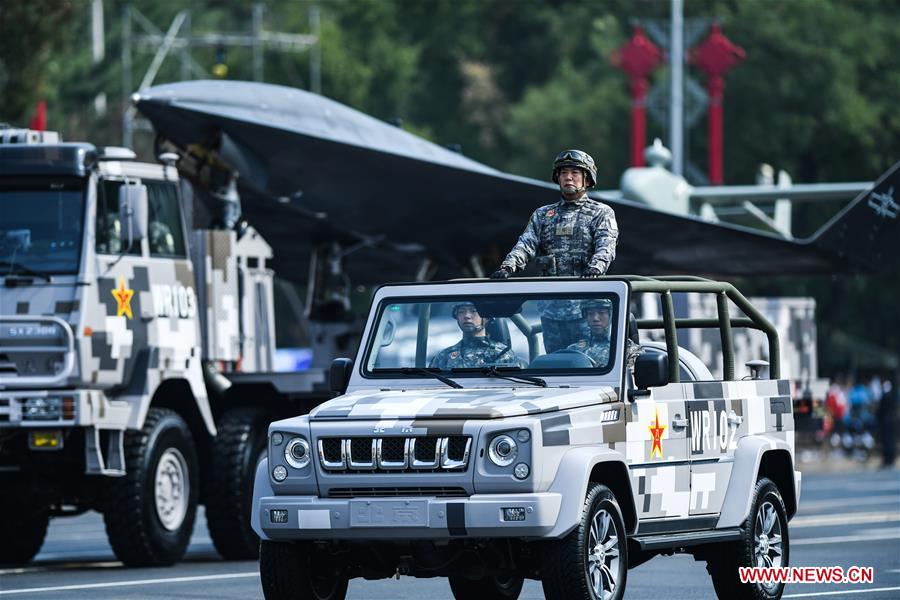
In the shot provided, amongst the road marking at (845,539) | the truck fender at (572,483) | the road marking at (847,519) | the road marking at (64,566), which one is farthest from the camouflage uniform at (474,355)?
the road marking at (847,519)

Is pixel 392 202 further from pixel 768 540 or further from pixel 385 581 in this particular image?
pixel 768 540

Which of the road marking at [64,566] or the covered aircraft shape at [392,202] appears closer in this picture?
the road marking at [64,566]

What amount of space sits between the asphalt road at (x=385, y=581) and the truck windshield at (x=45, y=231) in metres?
2.44

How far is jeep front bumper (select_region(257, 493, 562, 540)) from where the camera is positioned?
10406 millimetres

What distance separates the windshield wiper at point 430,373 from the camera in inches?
450

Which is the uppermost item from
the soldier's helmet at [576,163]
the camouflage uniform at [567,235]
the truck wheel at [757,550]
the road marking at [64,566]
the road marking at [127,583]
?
the soldier's helmet at [576,163]

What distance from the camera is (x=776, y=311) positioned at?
2814cm

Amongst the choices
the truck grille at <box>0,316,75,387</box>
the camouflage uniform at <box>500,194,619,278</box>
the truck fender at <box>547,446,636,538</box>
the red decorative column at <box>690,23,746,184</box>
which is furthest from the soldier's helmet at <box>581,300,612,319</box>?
the red decorative column at <box>690,23,746,184</box>

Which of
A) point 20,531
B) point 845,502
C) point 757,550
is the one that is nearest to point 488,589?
point 757,550

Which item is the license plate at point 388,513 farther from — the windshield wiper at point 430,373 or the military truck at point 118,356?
the military truck at point 118,356

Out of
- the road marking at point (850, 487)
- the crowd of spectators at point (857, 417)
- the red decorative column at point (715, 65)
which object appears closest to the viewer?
the road marking at point (850, 487)

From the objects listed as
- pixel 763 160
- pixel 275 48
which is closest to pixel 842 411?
pixel 763 160

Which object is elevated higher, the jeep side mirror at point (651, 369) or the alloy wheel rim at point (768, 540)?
the jeep side mirror at point (651, 369)

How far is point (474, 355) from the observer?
11.7m
